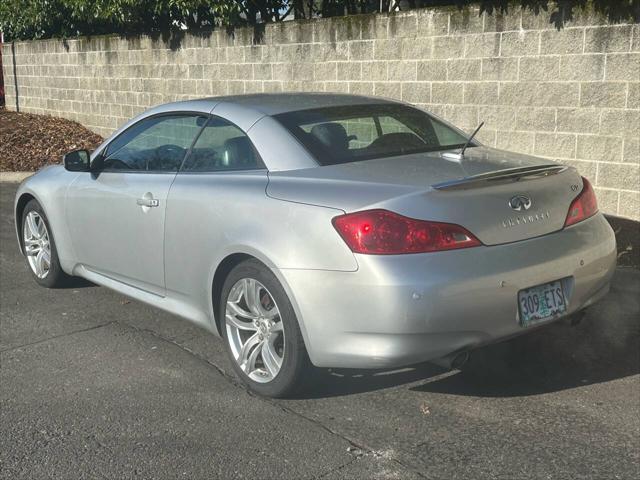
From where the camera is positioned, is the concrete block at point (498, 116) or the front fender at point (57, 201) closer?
the front fender at point (57, 201)

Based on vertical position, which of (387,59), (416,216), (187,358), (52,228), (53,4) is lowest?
(187,358)

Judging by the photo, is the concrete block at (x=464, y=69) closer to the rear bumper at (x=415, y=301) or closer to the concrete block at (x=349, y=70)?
the concrete block at (x=349, y=70)

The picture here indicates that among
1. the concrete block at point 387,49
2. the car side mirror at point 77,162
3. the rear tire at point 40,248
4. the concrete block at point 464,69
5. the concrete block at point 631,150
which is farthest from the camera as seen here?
the concrete block at point 387,49

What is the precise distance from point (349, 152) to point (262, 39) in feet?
23.8

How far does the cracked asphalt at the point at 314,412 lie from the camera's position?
366 cm

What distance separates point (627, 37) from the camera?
7.48 meters

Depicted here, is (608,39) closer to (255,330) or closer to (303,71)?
(303,71)

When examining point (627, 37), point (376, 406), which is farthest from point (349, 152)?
point (627, 37)

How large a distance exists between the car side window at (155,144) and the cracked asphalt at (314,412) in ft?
3.57

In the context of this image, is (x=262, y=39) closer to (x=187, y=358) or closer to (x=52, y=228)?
(x=52, y=228)

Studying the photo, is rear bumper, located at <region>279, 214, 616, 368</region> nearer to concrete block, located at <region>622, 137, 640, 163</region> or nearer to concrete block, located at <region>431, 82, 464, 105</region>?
concrete block, located at <region>622, 137, 640, 163</region>

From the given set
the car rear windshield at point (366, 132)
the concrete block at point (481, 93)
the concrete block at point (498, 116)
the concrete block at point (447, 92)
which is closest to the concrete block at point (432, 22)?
the concrete block at point (447, 92)

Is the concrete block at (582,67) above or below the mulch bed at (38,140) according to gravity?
above

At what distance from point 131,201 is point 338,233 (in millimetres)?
1828
